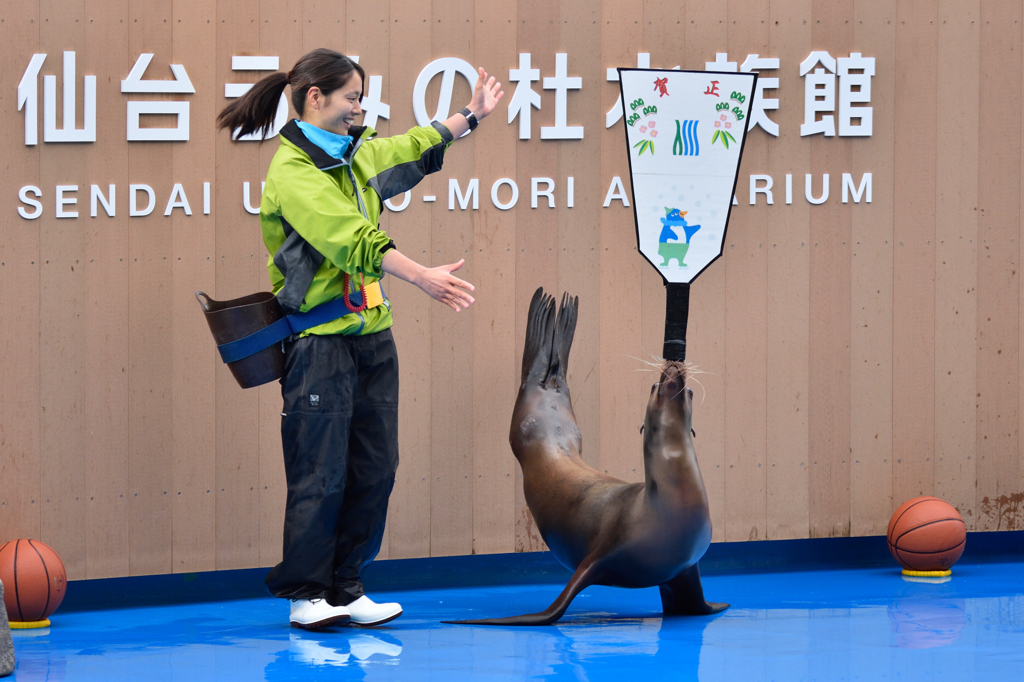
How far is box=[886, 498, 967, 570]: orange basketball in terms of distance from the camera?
15.6 ft

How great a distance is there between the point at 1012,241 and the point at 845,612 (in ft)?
6.44

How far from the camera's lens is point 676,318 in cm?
469

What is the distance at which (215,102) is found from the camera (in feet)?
14.6

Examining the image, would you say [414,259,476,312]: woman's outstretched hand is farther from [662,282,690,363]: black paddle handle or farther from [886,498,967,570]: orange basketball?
[886,498,967,570]: orange basketball

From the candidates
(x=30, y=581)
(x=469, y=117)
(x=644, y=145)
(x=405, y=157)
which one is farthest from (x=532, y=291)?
(x=30, y=581)

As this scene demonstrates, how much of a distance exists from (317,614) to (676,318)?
71.6 inches

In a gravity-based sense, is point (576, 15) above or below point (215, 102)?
above

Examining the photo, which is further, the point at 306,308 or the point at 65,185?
the point at 65,185

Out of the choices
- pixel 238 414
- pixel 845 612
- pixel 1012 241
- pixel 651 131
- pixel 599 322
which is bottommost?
pixel 845 612

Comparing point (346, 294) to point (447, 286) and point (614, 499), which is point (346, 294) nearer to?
point (447, 286)

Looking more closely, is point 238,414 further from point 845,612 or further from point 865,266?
point 865,266

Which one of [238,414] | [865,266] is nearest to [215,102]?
[238,414]

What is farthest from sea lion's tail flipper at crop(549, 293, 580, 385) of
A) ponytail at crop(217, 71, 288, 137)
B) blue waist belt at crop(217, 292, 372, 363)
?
ponytail at crop(217, 71, 288, 137)

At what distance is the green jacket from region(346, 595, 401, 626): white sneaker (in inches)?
34.7
